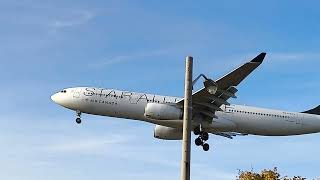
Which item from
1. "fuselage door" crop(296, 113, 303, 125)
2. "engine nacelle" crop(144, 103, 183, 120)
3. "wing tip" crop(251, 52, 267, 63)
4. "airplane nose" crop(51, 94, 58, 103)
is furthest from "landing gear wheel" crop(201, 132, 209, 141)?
"airplane nose" crop(51, 94, 58, 103)

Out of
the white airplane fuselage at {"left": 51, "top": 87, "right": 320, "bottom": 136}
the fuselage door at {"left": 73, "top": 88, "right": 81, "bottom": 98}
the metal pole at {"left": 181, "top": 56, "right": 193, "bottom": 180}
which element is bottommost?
the metal pole at {"left": 181, "top": 56, "right": 193, "bottom": 180}

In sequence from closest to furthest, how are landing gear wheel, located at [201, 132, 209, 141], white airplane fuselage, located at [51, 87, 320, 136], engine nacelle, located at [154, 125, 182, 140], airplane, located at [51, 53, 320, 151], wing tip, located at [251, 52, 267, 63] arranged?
wing tip, located at [251, 52, 267, 63] < airplane, located at [51, 53, 320, 151] < white airplane fuselage, located at [51, 87, 320, 136] < landing gear wheel, located at [201, 132, 209, 141] < engine nacelle, located at [154, 125, 182, 140]

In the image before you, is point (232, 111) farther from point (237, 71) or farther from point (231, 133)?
point (237, 71)

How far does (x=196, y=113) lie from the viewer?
48.4 m

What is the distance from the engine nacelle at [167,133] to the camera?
5347 cm

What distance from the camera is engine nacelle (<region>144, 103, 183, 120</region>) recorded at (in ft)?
146

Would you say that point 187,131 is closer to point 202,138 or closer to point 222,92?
point 222,92

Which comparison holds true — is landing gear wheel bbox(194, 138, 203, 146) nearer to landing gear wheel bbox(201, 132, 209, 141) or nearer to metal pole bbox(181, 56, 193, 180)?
landing gear wheel bbox(201, 132, 209, 141)

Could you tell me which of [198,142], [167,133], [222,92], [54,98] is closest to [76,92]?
[54,98]

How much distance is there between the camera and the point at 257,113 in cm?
5100

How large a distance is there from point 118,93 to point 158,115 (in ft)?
21.1

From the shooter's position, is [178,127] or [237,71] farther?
[178,127]

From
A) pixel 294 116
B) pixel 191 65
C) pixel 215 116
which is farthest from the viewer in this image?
pixel 294 116

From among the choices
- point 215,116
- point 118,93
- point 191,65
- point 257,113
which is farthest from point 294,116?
point 191,65
